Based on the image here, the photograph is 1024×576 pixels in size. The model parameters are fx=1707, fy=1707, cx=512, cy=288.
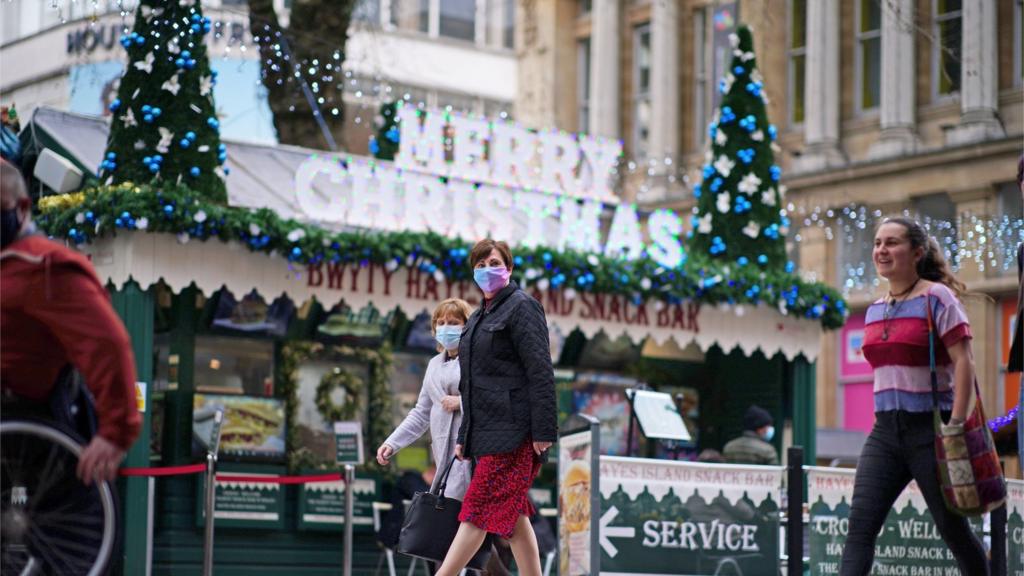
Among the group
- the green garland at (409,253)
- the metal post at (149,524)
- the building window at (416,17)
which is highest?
the building window at (416,17)

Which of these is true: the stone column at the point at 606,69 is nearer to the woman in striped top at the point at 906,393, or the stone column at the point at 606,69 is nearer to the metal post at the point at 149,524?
the metal post at the point at 149,524

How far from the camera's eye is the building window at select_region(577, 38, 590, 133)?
148 feet

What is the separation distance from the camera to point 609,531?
11.1 m

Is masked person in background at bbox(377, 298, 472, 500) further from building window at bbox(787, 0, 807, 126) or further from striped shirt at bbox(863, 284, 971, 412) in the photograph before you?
building window at bbox(787, 0, 807, 126)

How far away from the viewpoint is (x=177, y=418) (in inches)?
592

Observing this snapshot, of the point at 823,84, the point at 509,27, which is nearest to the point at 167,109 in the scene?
the point at 823,84

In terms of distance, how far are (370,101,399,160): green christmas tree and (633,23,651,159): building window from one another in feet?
77.1

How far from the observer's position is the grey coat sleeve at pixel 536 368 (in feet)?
28.9

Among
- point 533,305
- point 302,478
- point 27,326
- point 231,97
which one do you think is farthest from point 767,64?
point 27,326

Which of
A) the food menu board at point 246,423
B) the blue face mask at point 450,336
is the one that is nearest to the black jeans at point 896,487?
the blue face mask at point 450,336

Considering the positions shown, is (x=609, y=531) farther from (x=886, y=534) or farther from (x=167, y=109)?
(x=167, y=109)

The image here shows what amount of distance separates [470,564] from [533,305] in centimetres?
145

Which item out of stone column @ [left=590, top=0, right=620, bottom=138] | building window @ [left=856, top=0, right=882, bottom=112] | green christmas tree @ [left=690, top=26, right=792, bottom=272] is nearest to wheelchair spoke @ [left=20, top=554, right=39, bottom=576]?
green christmas tree @ [left=690, top=26, right=792, bottom=272]

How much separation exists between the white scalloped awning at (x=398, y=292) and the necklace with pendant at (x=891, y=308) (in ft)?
21.7
